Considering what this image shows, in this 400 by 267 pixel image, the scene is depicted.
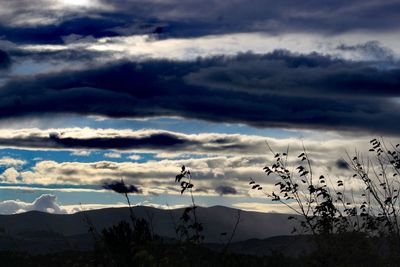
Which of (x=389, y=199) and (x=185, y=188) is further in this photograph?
(x=389, y=199)

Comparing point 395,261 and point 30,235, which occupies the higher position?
point 395,261

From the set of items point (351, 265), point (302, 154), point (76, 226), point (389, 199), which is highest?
point (302, 154)

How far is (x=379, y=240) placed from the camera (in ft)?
67.7

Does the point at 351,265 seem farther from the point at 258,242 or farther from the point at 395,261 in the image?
the point at 258,242

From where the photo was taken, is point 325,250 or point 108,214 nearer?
point 325,250

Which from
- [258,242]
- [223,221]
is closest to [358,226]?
[258,242]

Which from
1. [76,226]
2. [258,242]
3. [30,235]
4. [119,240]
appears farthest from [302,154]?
[76,226]

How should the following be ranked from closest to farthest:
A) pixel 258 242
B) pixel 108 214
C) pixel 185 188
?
1. pixel 185 188
2. pixel 258 242
3. pixel 108 214

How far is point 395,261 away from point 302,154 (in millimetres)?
3977

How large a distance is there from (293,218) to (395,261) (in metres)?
3.20

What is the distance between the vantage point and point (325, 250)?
1894 centimetres

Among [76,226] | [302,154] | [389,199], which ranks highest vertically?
[302,154]

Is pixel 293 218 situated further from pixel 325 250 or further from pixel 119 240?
pixel 119 240

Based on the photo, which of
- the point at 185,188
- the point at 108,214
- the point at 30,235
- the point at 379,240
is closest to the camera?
the point at 185,188
